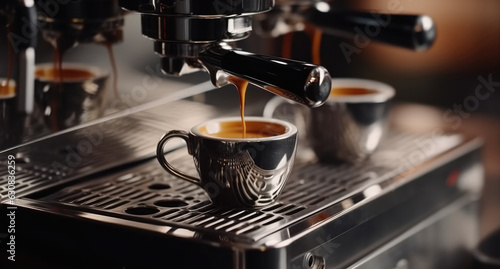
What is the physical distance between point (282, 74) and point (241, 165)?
0.12m

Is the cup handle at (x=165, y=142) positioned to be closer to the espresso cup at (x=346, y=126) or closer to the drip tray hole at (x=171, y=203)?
the drip tray hole at (x=171, y=203)

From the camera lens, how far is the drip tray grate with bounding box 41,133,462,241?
2.29 feet

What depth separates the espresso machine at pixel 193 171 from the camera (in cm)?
66

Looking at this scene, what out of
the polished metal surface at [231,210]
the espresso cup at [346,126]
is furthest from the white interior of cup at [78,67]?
the espresso cup at [346,126]

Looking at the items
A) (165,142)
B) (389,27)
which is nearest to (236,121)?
(165,142)

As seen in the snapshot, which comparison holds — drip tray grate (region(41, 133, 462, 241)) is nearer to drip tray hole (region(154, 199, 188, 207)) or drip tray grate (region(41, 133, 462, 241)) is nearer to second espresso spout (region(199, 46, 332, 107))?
drip tray hole (region(154, 199, 188, 207))

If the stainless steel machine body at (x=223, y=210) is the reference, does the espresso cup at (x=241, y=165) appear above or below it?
above

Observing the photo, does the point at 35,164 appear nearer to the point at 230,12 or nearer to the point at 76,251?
the point at 76,251

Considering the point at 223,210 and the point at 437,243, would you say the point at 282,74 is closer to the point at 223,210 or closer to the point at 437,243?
the point at 223,210

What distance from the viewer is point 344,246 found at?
0.73m

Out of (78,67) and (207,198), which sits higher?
(78,67)

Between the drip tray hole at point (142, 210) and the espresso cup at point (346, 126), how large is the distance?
247 mm

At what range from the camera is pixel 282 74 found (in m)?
0.62

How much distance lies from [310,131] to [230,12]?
0.27 m
